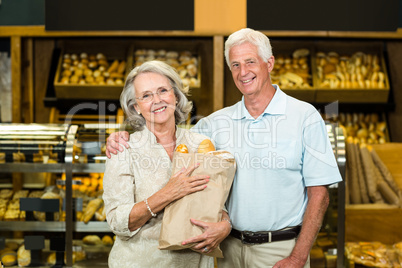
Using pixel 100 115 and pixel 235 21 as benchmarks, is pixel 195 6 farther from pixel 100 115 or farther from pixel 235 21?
pixel 100 115

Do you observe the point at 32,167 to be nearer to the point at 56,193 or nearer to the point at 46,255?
the point at 56,193

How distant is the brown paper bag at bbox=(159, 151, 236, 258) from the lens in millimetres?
1437

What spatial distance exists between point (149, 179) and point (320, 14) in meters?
2.51

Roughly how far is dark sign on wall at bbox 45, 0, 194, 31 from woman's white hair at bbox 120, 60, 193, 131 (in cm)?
189

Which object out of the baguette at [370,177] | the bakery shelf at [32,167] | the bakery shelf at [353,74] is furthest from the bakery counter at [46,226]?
the bakery shelf at [353,74]

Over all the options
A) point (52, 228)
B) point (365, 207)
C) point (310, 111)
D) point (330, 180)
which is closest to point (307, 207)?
point (330, 180)

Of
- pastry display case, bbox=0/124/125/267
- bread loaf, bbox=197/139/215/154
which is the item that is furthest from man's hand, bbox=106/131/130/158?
pastry display case, bbox=0/124/125/267

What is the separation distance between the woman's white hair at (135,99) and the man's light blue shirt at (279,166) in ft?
0.86

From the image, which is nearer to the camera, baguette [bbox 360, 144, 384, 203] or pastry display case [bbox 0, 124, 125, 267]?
pastry display case [bbox 0, 124, 125, 267]

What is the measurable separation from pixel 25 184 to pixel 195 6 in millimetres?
1916

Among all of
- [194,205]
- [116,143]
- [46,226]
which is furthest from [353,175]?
[46,226]

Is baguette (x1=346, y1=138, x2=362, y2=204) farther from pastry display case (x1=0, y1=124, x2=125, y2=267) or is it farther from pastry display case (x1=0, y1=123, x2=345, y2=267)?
pastry display case (x1=0, y1=124, x2=125, y2=267)

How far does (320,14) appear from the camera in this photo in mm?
3449

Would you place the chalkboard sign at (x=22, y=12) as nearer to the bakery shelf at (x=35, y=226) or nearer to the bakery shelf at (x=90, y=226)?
the bakery shelf at (x=35, y=226)
